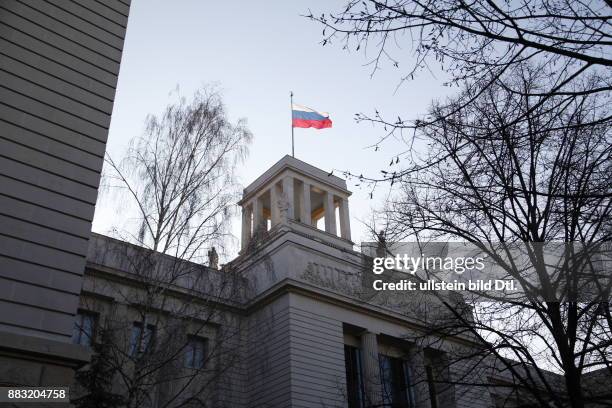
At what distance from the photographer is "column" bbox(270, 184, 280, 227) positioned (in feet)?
101

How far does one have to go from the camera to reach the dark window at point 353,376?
22.0 meters

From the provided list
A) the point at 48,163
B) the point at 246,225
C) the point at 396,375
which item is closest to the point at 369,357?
the point at 396,375

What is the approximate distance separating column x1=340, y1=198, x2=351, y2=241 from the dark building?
1018 inches

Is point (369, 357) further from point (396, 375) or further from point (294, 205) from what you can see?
point (294, 205)

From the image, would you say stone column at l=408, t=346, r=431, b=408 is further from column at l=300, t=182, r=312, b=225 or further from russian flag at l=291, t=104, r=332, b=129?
russian flag at l=291, t=104, r=332, b=129

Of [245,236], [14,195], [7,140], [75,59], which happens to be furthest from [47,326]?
[245,236]

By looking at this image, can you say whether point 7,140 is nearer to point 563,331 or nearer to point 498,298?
point 498,298

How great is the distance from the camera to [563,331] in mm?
9062

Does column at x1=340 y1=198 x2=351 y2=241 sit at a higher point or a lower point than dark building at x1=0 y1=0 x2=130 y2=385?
higher

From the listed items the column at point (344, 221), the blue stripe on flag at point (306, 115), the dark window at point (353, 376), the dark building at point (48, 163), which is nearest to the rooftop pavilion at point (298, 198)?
the column at point (344, 221)

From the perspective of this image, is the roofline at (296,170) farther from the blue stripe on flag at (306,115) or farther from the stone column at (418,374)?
the stone column at (418,374)

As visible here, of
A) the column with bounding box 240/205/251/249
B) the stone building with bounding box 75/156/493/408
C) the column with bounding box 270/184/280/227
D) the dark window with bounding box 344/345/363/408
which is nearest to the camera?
the stone building with bounding box 75/156/493/408

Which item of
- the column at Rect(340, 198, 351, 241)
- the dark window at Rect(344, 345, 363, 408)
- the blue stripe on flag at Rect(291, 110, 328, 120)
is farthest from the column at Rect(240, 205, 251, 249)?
the dark window at Rect(344, 345, 363, 408)

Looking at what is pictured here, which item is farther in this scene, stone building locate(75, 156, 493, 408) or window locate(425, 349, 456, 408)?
stone building locate(75, 156, 493, 408)
